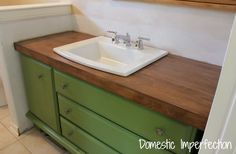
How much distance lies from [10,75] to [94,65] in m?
0.85

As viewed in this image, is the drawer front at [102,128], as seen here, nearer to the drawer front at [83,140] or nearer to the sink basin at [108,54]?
the drawer front at [83,140]

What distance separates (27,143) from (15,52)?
775 millimetres

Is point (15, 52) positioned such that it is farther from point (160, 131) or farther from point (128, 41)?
point (160, 131)

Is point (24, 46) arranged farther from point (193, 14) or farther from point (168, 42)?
point (193, 14)

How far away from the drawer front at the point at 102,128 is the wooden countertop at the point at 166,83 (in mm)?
232

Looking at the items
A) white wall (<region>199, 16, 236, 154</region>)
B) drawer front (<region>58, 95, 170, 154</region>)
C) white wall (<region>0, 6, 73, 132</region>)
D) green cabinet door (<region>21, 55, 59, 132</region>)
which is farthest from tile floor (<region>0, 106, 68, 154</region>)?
white wall (<region>199, 16, 236, 154</region>)

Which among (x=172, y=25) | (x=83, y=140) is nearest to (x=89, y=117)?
(x=83, y=140)

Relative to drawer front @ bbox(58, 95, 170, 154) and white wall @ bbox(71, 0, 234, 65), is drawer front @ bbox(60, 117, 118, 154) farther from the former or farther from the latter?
white wall @ bbox(71, 0, 234, 65)

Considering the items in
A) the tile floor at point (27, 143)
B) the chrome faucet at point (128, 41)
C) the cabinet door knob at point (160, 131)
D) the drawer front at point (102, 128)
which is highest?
the chrome faucet at point (128, 41)

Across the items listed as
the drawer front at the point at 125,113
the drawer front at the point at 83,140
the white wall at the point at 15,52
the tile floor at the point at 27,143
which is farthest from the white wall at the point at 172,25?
the tile floor at the point at 27,143

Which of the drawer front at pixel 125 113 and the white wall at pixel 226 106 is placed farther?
the drawer front at pixel 125 113

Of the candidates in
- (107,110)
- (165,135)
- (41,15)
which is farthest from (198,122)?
(41,15)

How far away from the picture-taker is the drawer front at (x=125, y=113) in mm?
849

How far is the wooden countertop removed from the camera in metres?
0.78
